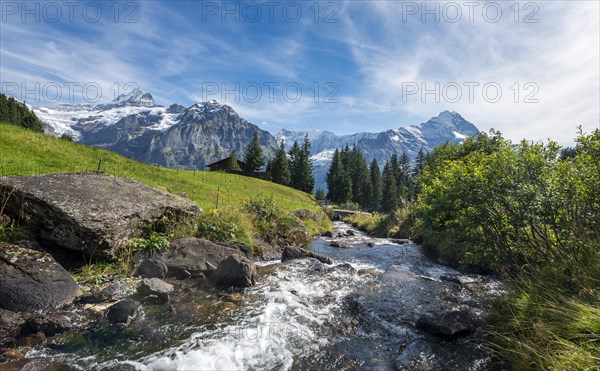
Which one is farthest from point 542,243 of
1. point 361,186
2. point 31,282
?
point 361,186

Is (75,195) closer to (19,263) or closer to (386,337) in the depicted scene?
(19,263)

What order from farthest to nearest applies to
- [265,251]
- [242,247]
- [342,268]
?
1. [265,251]
2. [342,268]
3. [242,247]

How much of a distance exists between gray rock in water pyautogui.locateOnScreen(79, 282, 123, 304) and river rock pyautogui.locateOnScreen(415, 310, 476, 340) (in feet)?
25.1

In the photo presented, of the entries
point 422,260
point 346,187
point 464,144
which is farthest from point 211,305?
point 346,187

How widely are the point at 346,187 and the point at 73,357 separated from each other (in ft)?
272

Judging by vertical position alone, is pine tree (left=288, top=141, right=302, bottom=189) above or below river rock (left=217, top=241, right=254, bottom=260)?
above

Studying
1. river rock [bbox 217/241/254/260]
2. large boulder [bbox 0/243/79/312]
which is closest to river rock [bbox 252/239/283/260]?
river rock [bbox 217/241/254/260]

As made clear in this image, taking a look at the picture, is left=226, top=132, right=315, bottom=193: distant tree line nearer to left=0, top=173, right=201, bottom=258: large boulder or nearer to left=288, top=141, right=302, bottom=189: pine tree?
left=288, top=141, right=302, bottom=189: pine tree

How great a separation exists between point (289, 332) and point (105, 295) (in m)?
4.57

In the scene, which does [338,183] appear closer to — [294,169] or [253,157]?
[294,169]

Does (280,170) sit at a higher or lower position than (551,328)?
higher

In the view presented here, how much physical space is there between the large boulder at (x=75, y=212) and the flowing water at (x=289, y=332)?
2.67m

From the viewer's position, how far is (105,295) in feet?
24.0

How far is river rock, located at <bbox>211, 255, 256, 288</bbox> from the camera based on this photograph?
9289 millimetres
